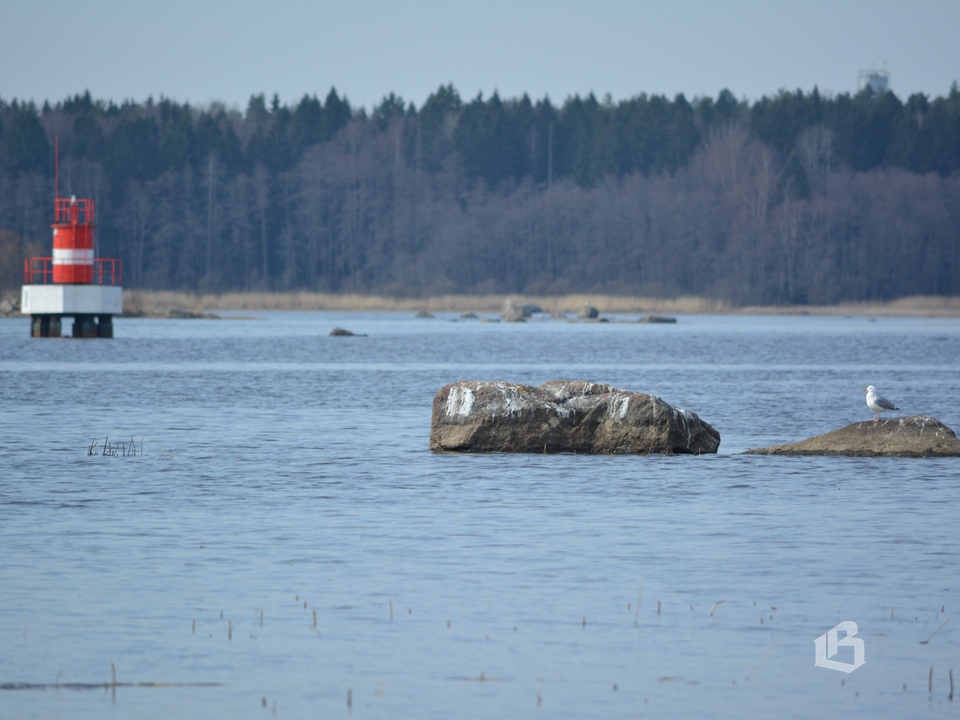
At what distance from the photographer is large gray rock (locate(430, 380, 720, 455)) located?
832 inches

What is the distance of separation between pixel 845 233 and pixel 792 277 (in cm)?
874

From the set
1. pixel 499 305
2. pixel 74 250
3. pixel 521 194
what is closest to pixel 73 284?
pixel 74 250

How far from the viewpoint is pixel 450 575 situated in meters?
12.7

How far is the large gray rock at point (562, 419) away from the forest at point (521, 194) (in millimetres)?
98119

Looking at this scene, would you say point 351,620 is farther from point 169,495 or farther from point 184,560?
point 169,495

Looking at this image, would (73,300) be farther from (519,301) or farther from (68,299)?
(519,301)

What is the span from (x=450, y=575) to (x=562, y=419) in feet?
28.9

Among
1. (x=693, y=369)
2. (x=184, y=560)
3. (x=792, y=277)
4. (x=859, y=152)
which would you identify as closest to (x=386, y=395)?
(x=693, y=369)

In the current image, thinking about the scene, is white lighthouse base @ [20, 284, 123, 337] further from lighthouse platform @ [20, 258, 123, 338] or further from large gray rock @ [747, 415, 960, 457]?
large gray rock @ [747, 415, 960, 457]

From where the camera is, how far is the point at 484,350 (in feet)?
196

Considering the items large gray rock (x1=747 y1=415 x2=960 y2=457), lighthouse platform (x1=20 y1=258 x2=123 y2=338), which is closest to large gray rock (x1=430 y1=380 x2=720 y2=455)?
large gray rock (x1=747 y1=415 x2=960 y2=457)

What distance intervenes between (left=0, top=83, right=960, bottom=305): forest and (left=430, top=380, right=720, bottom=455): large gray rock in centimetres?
9812

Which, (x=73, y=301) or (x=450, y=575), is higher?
(x=73, y=301)

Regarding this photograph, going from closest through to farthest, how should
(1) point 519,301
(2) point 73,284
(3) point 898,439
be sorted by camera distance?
(3) point 898,439, (2) point 73,284, (1) point 519,301
